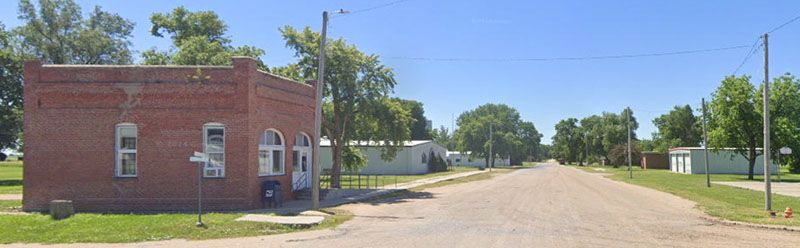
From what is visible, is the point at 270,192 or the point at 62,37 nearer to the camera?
the point at 270,192

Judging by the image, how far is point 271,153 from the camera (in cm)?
2020

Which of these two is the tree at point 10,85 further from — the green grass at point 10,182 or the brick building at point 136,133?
the brick building at point 136,133

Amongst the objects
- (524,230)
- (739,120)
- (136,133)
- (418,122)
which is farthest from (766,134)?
(418,122)

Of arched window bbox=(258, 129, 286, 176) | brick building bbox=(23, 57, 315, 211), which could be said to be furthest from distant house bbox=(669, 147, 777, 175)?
brick building bbox=(23, 57, 315, 211)

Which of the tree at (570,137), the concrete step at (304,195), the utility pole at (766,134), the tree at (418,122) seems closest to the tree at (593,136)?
the tree at (570,137)

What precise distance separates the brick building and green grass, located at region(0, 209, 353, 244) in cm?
222

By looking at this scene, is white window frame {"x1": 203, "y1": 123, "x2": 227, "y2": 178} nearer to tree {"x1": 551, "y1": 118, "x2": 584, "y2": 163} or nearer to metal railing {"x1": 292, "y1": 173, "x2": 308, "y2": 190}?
metal railing {"x1": 292, "y1": 173, "x2": 308, "y2": 190}

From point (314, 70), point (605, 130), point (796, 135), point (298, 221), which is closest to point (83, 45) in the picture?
point (314, 70)

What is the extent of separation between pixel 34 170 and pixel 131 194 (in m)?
3.28

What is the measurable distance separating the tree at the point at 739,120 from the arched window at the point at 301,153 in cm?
3732

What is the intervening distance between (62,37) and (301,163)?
96.3 ft

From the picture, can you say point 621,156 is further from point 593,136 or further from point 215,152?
point 215,152

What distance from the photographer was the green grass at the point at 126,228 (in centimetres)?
1230

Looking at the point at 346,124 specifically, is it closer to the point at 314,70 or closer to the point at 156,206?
the point at 314,70
